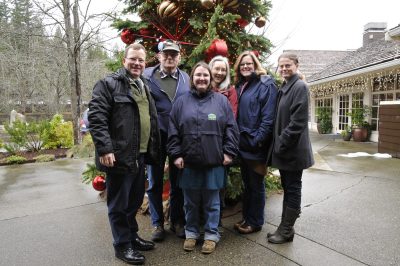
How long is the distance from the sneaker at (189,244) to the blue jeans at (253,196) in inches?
27.8

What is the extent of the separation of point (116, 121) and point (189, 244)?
1373mm

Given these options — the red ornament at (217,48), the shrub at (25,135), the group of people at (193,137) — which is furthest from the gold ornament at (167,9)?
the shrub at (25,135)

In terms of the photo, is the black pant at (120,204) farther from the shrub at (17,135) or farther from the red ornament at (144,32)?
the shrub at (17,135)

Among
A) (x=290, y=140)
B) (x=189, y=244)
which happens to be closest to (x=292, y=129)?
(x=290, y=140)

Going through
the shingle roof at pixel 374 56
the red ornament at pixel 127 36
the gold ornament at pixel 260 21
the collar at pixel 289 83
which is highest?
the shingle roof at pixel 374 56

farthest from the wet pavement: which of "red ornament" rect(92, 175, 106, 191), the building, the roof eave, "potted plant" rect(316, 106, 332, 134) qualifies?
"potted plant" rect(316, 106, 332, 134)

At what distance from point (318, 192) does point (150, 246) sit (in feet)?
9.84

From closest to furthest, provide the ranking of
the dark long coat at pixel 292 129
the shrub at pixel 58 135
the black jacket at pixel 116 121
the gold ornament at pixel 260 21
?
the black jacket at pixel 116 121, the dark long coat at pixel 292 129, the gold ornament at pixel 260 21, the shrub at pixel 58 135

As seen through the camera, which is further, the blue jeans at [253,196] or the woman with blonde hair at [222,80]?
the blue jeans at [253,196]

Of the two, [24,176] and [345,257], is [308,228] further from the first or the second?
[24,176]

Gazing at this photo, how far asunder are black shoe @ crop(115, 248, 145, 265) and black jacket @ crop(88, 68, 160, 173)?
2.48ft

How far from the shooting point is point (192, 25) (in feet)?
12.8

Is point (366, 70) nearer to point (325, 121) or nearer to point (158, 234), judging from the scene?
point (325, 121)

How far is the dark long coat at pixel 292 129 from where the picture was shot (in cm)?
284
